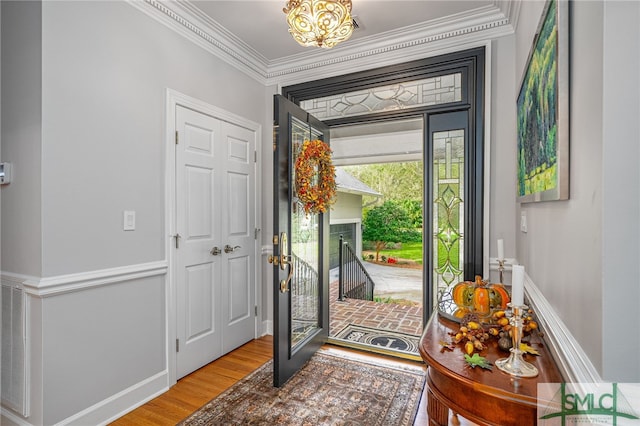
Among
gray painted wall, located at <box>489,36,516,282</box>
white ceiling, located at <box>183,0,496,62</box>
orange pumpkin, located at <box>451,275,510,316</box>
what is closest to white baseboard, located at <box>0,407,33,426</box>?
orange pumpkin, located at <box>451,275,510,316</box>

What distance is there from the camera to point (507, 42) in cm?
250

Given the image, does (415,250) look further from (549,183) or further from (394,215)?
(549,183)

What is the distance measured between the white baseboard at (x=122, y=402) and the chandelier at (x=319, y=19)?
2559 mm

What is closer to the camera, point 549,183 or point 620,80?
point 620,80

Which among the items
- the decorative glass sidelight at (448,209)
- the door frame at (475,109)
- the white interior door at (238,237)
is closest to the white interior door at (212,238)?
the white interior door at (238,237)

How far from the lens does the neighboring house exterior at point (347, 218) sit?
697 cm

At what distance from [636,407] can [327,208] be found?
248 cm

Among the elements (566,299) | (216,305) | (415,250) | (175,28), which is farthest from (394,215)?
(566,299)

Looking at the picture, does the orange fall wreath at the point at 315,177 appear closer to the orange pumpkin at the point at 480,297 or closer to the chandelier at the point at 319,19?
the chandelier at the point at 319,19

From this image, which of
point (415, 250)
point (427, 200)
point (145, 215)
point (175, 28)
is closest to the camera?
point (145, 215)

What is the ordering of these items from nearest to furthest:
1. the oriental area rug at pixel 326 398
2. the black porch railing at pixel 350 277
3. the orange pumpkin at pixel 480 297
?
the orange pumpkin at pixel 480 297, the oriental area rug at pixel 326 398, the black porch railing at pixel 350 277

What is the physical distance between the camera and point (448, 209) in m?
2.68

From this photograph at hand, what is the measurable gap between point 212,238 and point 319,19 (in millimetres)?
1857

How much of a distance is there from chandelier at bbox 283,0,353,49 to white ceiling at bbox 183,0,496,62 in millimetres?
437
